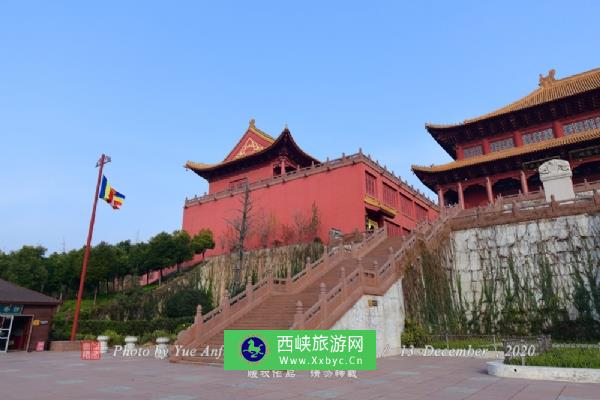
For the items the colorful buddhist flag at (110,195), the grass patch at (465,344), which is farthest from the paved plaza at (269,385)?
the colorful buddhist flag at (110,195)

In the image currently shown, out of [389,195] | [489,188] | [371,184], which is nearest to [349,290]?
[371,184]

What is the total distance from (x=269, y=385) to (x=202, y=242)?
24050mm

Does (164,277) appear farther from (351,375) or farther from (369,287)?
(351,375)

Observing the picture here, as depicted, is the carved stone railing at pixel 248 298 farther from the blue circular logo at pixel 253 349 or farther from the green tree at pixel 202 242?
the green tree at pixel 202 242

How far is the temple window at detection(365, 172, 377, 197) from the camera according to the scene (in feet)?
84.7

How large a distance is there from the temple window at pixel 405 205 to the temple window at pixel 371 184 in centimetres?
464

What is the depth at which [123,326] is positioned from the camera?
2047cm

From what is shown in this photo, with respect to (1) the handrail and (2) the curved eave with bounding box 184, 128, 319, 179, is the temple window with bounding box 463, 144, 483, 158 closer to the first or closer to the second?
(2) the curved eave with bounding box 184, 128, 319, 179

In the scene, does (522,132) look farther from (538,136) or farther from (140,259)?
(140,259)

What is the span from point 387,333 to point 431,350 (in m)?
1.49

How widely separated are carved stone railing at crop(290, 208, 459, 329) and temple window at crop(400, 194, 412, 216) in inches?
530

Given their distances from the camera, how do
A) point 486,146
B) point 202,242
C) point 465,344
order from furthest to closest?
point 202,242 → point 486,146 → point 465,344

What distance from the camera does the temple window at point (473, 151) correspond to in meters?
29.2

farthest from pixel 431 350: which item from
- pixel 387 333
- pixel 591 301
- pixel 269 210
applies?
pixel 269 210
